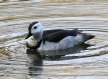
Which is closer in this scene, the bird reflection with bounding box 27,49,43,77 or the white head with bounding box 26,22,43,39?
the bird reflection with bounding box 27,49,43,77

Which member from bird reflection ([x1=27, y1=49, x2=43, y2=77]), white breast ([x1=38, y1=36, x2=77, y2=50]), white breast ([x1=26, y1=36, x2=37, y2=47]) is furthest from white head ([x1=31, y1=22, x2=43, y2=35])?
bird reflection ([x1=27, y1=49, x2=43, y2=77])

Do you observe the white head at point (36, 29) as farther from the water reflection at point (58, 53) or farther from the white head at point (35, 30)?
the water reflection at point (58, 53)

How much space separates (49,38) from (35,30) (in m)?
0.42

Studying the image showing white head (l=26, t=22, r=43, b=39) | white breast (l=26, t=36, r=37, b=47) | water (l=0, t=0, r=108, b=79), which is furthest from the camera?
white breast (l=26, t=36, r=37, b=47)

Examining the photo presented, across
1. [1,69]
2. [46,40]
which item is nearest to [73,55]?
[46,40]

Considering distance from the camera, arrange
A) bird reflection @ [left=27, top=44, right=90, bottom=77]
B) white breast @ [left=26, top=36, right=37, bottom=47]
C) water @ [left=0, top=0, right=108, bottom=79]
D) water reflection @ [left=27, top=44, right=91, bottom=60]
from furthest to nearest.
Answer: white breast @ [left=26, top=36, right=37, bottom=47] → water reflection @ [left=27, top=44, right=91, bottom=60] → bird reflection @ [left=27, top=44, right=90, bottom=77] → water @ [left=0, top=0, right=108, bottom=79]

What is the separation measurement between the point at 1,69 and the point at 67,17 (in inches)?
208

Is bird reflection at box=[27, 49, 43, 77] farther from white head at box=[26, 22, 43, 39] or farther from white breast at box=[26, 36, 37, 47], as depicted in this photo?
white head at box=[26, 22, 43, 39]

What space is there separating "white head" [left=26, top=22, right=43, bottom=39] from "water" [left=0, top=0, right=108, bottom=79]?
413 mm

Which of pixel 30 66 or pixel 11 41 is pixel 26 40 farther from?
pixel 30 66

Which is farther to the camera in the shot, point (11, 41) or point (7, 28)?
point (7, 28)

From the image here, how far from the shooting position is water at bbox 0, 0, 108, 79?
36.9ft

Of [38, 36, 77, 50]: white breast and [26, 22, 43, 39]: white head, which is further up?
[26, 22, 43, 39]: white head

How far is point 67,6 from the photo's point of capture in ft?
59.2
